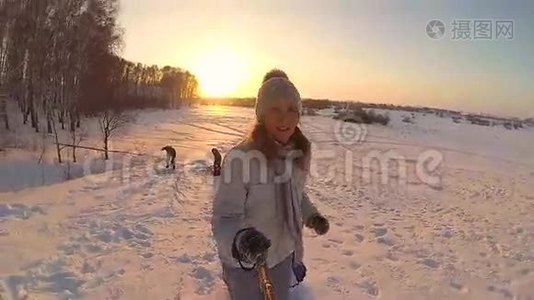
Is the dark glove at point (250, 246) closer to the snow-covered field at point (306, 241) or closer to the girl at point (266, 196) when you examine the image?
the girl at point (266, 196)

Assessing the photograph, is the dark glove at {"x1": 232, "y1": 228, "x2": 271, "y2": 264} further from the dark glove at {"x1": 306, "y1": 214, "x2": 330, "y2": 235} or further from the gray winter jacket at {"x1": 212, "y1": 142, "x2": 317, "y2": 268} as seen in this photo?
the dark glove at {"x1": 306, "y1": 214, "x2": 330, "y2": 235}

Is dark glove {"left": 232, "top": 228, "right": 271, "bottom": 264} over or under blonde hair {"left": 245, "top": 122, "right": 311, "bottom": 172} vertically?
under

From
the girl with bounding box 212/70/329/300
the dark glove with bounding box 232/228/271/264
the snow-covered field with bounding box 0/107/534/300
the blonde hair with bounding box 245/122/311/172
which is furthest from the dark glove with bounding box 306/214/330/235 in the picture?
the snow-covered field with bounding box 0/107/534/300

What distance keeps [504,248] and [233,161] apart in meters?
5.56

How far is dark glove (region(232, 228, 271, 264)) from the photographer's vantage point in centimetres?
190

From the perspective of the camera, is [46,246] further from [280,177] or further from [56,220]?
[280,177]

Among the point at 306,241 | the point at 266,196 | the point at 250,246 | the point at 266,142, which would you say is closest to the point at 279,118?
the point at 266,142

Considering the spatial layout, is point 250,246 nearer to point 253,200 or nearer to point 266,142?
point 253,200

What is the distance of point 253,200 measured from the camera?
206cm

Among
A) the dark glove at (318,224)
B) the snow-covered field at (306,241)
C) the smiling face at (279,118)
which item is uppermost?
the smiling face at (279,118)

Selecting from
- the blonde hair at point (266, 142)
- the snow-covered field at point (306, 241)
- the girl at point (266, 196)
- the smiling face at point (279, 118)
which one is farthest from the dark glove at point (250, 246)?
the snow-covered field at point (306, 241)

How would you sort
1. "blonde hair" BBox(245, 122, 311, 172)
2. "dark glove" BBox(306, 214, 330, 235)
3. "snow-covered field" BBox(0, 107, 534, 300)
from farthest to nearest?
1. "snow-covered field" BBox(0, 107, 534, 300)
2. "dark glove" BBox(306, 214, 330, 235)
3. "blonde hair" BBox(245, 122, 311, 172)

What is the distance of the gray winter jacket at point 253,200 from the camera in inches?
77.2

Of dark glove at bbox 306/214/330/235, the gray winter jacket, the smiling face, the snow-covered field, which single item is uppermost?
the smiling face
